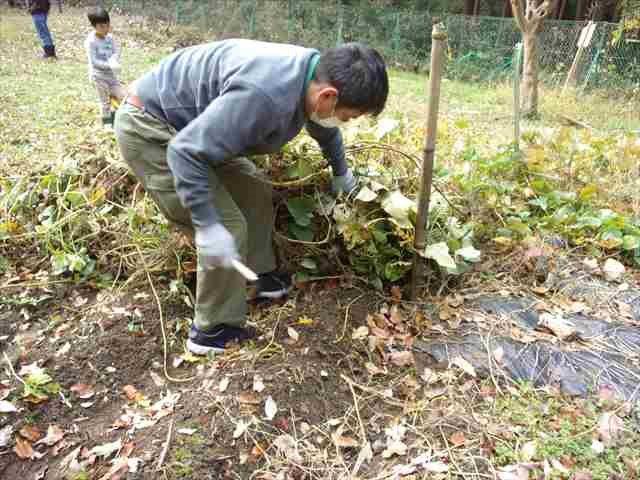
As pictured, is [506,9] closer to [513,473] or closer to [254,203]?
[254,203]

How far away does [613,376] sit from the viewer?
207cm

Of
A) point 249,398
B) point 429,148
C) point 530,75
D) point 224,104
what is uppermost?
point 224,104

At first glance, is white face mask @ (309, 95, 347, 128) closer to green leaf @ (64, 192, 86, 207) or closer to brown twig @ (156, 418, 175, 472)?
brown twig @ (156, 418, 175, 472)

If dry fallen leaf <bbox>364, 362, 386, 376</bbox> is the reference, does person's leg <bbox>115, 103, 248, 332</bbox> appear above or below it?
above

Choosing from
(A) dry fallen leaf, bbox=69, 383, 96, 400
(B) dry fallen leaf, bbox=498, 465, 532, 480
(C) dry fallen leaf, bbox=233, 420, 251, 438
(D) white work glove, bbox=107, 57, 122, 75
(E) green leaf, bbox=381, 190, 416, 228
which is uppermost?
(D) white work glove, bbox=107, 57, 122, 75

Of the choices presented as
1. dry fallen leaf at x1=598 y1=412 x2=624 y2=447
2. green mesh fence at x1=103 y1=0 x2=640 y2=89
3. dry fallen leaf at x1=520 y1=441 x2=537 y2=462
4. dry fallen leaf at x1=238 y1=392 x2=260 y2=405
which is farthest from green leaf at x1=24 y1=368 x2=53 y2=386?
green mesh fence at x1=103 y1=0 x2=640 y2=89

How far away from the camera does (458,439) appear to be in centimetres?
179

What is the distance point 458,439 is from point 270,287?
1.12 metres

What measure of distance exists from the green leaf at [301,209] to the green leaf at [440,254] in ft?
1.98

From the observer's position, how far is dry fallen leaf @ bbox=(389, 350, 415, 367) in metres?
2.13

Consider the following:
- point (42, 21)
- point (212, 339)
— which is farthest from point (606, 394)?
point (42, 21)

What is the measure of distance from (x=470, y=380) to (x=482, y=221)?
1.10 m

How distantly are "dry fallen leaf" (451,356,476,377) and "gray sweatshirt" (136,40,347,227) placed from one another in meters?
1.20

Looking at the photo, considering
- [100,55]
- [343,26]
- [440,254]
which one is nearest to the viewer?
[440,254]
